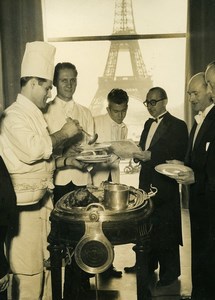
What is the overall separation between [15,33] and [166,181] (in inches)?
68.0

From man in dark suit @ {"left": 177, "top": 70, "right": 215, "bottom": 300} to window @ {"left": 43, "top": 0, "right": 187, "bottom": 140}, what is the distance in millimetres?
1018

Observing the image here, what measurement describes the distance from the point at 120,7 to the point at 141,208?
1.92 m

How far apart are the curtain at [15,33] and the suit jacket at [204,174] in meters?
1.65

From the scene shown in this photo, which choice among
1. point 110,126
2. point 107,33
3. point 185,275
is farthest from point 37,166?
point 107,33

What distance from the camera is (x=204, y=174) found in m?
1.79

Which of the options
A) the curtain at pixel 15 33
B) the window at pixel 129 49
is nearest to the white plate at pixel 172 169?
the window at pixel 129 49

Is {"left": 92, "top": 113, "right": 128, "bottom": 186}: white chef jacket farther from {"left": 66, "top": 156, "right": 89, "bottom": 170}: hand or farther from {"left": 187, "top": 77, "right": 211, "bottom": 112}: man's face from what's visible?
{"left": 187, "top": 77, "right": 211, "bottom": 112}: man's face

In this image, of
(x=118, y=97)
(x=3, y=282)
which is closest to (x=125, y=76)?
(x=118, y=97)

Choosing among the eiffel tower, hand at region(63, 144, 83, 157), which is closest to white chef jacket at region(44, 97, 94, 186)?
hand at region(63, 144, 83, 157)

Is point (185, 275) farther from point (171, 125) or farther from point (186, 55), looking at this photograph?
point (186, 55)

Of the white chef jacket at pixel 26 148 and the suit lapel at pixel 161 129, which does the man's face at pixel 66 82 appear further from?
the suit lapel at pixel 161 129

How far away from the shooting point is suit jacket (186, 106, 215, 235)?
1732 mm

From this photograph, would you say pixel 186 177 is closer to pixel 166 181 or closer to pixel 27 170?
pixel 166 181

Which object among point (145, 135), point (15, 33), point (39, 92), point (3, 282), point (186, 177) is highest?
point (15, 33)
